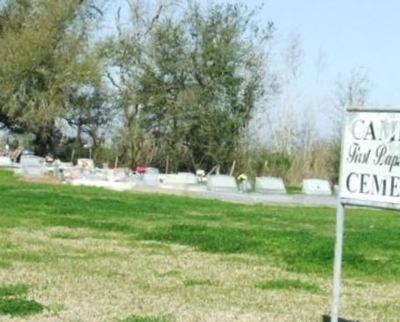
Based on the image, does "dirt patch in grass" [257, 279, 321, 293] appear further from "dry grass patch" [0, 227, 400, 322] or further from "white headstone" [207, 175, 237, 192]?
"white headstone" [207, 175, 237, 192]

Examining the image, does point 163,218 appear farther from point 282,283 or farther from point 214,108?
point 214,108

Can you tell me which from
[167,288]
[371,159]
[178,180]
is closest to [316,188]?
[178,180]

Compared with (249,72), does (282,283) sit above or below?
below

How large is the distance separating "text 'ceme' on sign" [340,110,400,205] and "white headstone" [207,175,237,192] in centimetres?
2636

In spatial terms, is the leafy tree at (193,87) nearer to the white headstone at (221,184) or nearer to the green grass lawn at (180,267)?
the white headstone at (221,184)

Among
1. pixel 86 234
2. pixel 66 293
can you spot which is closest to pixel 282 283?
pixel 66 293

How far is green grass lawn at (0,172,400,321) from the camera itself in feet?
26.9

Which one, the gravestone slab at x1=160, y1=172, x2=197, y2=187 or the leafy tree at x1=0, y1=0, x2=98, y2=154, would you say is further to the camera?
the leafy tree at x1=0, y1=0, x2=98, y2=154

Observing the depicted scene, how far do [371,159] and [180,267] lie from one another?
211 inches

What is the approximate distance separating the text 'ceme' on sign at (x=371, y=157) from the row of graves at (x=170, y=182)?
78.1 ft

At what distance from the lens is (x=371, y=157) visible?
6.03 m

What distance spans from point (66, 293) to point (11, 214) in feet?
31.9

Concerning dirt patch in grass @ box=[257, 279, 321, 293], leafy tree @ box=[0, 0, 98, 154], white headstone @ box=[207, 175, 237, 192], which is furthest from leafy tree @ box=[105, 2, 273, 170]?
dirt patch in grass @ box=[257, 279, 321, 293]

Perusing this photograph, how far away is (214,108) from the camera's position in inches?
1825
